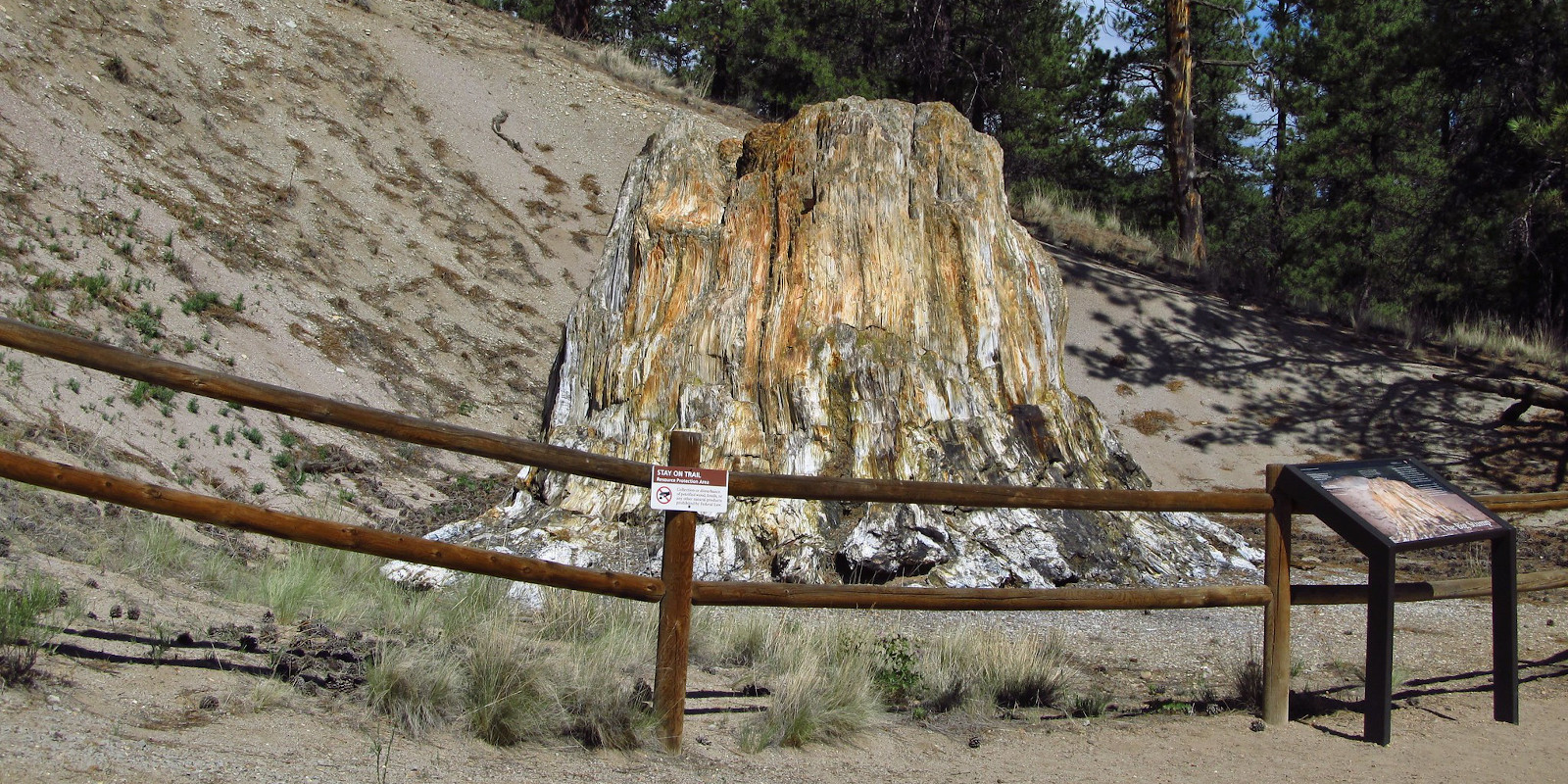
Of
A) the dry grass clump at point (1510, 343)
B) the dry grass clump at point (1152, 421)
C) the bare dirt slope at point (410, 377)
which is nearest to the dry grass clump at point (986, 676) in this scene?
the bare dirt slope at point (410, 377)

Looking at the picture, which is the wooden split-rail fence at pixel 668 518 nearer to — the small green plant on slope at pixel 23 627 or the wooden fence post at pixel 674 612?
the wooden fence post at pixel 674 612

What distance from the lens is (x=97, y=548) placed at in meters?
6.04

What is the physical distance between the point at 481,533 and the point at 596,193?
36.9ft

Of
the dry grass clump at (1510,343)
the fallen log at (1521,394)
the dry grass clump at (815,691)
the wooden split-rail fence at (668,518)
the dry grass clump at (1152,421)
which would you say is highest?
the dry grass clump at (1510,343)

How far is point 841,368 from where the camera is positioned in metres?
9.28

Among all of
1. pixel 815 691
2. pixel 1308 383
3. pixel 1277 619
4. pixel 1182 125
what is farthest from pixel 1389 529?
pixel 1182 125

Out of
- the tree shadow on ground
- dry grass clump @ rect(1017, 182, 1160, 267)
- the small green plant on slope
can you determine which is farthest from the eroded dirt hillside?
the tree shadow on ground

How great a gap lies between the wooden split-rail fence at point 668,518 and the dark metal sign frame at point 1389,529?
21 cm

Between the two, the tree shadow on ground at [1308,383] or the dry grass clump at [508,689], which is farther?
the tree shadow on ground at [1308,383]

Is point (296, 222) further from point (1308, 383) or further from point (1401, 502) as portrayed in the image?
point (1401, 502)

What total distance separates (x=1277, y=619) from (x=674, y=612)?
9.25 ft

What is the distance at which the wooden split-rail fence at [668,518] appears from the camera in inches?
167

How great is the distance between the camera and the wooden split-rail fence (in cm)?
423

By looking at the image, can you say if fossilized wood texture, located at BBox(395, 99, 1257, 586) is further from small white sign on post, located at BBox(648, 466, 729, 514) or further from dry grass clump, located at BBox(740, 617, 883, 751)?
small white sign on post, located at BBox(648, 466, 729, 514)
